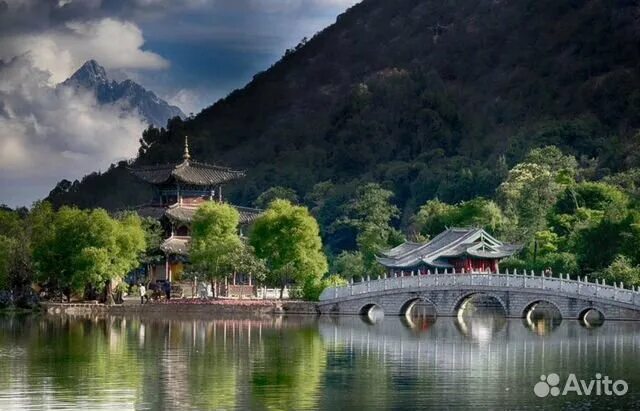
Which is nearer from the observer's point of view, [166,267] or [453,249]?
[453,249]

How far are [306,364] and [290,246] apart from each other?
2778 centimetres

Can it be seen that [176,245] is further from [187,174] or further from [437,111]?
[437,111]

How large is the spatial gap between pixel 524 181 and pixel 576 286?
29260 mm

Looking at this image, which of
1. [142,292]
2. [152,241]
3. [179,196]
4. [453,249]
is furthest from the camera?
[179,196]

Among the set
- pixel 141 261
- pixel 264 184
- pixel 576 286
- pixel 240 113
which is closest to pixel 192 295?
pixel 141 261

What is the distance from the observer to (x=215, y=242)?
70.4 meters

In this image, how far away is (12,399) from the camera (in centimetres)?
3319

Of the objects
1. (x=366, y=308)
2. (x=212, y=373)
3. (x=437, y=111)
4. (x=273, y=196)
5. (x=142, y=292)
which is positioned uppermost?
(x=437, y=111)

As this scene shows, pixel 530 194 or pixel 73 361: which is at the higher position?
pixel 530 194

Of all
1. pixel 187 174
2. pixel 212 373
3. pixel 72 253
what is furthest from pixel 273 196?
pixel 212 373

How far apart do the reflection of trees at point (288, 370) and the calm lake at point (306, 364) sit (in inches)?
1.6

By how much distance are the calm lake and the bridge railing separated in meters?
1.42

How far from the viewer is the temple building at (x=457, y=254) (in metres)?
73.9

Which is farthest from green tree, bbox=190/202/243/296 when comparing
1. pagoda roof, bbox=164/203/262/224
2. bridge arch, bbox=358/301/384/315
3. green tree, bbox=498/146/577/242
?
green tree, bbox=498/146/577/242
